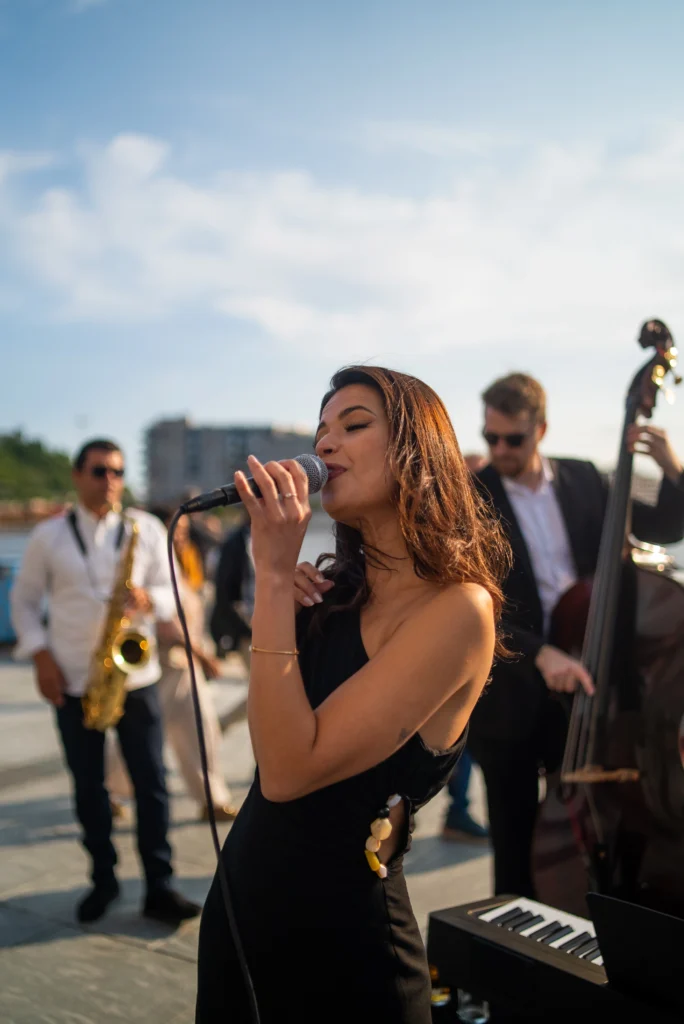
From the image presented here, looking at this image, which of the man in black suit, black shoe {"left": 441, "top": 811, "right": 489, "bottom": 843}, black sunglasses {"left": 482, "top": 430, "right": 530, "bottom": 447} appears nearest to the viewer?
the man in black suit

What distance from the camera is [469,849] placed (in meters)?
5.04

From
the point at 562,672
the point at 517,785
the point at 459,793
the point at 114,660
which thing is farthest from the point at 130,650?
the point at 459,793

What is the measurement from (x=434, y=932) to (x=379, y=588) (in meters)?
1.11

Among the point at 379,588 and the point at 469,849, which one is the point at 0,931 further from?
the point at 379,588

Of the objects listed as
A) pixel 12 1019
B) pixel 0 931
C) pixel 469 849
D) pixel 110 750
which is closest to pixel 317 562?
pixel 12 1019

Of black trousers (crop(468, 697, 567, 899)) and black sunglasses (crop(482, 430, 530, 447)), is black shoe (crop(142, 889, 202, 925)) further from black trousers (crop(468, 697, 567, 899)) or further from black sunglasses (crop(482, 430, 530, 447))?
black sunglasses (crop(482, 430, 530, 447))

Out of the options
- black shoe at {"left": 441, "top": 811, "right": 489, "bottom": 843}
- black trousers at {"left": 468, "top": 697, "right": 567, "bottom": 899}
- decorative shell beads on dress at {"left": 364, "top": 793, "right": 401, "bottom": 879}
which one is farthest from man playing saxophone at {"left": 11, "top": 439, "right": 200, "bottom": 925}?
decorative shell beads on dress at {"left": 364, "top": 793, "right": 401, "bottom": 879}

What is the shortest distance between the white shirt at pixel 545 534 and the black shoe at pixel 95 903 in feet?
7.86

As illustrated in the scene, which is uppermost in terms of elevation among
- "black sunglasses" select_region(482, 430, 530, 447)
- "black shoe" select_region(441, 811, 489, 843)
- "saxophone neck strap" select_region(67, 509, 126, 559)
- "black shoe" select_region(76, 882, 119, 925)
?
"black sunglasses" select_region(482, 430, 530, 447)

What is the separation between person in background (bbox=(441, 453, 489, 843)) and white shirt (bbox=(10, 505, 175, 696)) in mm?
2011

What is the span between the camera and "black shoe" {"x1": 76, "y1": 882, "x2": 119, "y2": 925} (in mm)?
3949

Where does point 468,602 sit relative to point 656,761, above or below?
above

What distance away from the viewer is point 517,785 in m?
3.38

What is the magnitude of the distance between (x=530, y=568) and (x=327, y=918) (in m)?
1.92
